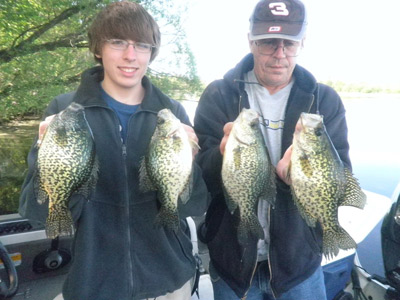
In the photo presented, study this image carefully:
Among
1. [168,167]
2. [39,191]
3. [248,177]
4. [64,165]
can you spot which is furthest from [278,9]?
[39,191]

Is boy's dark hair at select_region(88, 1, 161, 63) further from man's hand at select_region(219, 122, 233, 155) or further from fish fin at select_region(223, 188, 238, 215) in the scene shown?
fish fin at select_region(223, 188, 238, 215)

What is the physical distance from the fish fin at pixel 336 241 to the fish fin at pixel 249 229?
0.42m

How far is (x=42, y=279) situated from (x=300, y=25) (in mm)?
3549

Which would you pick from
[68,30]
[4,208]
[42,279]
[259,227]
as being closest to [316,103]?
[259,227]

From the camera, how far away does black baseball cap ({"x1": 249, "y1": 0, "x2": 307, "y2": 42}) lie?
77.2 inches

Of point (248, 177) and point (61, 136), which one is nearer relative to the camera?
point (61, 136)

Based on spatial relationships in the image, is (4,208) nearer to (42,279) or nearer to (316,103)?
(42,279)

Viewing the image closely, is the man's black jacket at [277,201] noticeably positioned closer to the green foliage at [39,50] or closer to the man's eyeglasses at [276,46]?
the man's eyeglasses at [276,46]

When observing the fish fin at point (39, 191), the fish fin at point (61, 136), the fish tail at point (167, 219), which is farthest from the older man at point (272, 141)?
the fish fin at point (39, 191)

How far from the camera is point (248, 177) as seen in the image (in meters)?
1.97

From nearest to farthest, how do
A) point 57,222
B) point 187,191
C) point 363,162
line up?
point 57,222 → point 187,191 → point 363,162

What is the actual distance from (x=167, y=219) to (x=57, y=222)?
0.63 metres

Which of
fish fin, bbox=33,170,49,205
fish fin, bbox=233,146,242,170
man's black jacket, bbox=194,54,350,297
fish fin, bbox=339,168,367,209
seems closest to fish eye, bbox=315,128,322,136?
man's black jacket, bbox=194,54,350,297

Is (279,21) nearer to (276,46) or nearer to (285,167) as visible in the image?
(276,46)
